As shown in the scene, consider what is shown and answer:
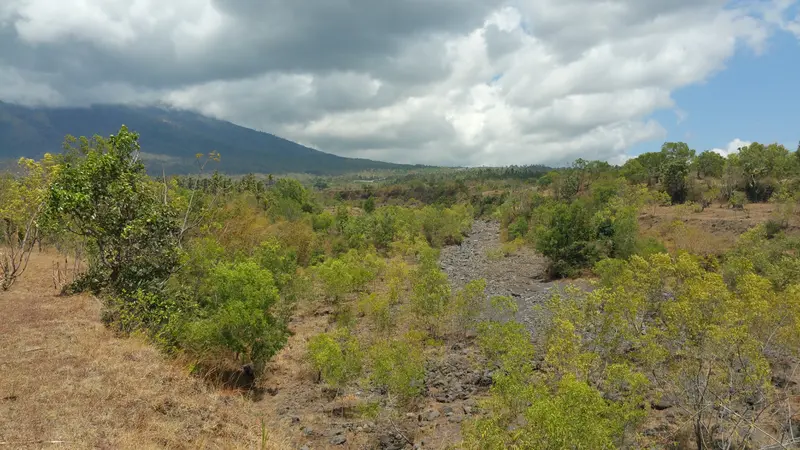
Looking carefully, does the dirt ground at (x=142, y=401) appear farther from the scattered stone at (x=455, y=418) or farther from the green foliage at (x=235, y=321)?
the green foliage at (x=235, y=321)

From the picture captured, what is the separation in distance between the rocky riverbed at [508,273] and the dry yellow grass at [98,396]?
13.9 metres

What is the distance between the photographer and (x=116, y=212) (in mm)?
13867

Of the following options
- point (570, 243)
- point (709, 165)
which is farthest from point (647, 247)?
point (709, 165)

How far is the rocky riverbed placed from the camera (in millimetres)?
25109

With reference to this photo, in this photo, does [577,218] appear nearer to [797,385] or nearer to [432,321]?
[432,321]

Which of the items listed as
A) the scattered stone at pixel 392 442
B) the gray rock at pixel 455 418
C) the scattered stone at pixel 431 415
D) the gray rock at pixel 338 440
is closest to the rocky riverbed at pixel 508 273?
the gray rock at pixel 455 418

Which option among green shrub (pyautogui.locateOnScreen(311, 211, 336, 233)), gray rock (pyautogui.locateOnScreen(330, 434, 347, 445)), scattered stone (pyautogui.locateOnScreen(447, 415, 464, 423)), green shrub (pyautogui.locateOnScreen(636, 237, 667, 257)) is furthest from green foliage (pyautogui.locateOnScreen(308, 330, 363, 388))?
green shrub (pyautogui.locateOnScreen(311, 211, 336, 233))

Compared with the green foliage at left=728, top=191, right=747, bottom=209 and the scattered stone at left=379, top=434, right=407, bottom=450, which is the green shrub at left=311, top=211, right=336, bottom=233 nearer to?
the scattered stone at left=379, top=434, right=407, bottom=450

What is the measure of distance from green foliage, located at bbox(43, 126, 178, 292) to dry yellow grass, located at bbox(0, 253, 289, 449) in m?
1.90

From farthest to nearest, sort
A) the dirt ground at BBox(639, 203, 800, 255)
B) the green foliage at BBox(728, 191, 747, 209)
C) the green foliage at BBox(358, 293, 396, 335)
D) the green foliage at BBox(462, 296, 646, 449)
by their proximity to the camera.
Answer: the green foliage at BBox(728, 191, 747, 209), the dirt ground at BBox(639, 203, 800, 255), the green foliage at BBox(358, 293, 396, 335), the green foliage at BBox(462, 296, 646, 449)

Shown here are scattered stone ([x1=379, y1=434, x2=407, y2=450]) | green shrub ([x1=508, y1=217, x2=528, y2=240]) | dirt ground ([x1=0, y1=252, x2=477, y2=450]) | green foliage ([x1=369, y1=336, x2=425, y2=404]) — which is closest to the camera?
dirt ground ([x1=0, y1=252, x2=477, y2=450])

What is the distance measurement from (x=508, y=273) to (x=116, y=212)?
88.0 ft

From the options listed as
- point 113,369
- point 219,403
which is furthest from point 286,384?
point 113,369

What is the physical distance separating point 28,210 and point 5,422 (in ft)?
38.3
